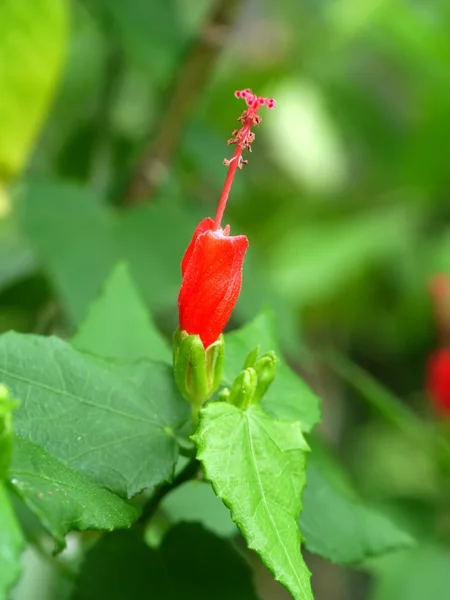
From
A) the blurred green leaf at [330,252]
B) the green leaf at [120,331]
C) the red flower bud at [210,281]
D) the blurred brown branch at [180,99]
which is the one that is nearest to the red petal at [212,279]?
the red flower bud at [210,281]

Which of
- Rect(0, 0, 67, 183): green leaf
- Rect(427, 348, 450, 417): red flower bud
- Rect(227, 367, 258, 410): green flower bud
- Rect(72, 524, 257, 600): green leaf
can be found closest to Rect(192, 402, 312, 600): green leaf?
Rect(227, 367, 258, 410): green flower bud

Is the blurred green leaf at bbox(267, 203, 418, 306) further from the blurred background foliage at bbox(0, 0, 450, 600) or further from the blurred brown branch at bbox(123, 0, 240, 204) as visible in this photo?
the blurred brown branch at bbox(123, 0, 240, 204)

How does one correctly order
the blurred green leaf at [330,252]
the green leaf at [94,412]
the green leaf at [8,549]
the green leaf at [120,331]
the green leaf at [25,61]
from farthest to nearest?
the blurred green leaf at [330,252]
the green leaf at [25,61]
the green leaf at [120,331]
the green leaf at [94,412]
the green leaf at [8,549]

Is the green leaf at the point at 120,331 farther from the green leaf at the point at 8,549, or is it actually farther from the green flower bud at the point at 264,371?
the green leaf at the point at 8,549

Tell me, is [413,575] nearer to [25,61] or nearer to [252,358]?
[252,358]

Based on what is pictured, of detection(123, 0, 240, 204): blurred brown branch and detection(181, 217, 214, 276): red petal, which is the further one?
detection(123, 0, 240, 204): blurred brown branch

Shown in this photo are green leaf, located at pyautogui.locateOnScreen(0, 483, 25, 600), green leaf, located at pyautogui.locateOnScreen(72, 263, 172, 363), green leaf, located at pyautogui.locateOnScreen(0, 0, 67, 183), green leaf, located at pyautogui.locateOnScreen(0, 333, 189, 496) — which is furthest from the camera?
green leaf, located at pyautogui.locateOnScreen(0, 0, 67, 183)
